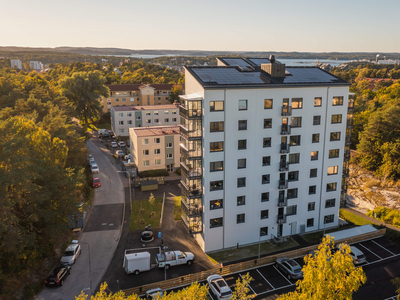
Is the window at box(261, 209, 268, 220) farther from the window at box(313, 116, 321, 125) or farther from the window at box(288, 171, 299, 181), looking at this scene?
the window at box(313, 116, 321, 125)

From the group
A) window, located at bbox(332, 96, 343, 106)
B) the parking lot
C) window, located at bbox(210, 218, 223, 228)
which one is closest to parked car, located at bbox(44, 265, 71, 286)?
the parking lot

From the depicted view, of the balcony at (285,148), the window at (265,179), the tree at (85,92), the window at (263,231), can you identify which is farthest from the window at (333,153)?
the tree at (85,92)

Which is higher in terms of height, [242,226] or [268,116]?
[268,116]

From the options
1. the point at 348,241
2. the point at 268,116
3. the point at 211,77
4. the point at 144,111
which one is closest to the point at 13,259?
the point at 211,77

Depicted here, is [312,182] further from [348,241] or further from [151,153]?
[151,153]

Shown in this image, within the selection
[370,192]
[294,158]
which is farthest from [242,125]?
[370,192]

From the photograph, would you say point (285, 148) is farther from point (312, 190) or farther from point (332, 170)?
point (332, 170)
